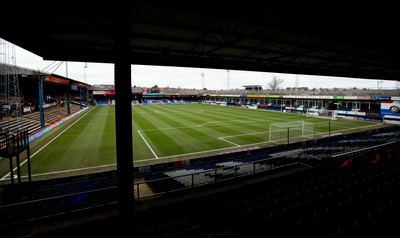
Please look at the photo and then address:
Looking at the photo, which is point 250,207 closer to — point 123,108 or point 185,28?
point 123,108

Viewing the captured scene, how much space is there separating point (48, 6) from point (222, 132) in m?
19.3

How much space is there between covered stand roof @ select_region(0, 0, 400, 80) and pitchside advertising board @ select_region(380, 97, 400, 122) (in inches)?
980

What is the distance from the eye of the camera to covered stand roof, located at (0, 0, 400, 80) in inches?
213

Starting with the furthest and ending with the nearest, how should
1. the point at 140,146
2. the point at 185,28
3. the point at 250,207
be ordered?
the point at 140,146, the point at 185,28, the point at 250,207

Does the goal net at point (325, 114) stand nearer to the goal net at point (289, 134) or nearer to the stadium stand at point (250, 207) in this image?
the goal net at point (289, 134)

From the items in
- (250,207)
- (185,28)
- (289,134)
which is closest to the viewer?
(250,207)

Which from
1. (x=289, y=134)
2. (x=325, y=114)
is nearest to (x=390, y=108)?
(x=325, y=114)

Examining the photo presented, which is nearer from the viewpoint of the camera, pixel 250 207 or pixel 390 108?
pixel 250 207

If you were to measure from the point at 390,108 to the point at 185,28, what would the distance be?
121 feet

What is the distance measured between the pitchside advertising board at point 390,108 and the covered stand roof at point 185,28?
81.7ft

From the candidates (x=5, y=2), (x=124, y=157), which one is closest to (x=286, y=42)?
(x=124, y=157)

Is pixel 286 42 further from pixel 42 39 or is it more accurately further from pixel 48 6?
pixel 42 39

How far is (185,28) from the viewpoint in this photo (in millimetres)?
7496

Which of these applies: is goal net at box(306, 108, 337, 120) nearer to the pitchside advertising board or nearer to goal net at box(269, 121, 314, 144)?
the pitchside advertising board
